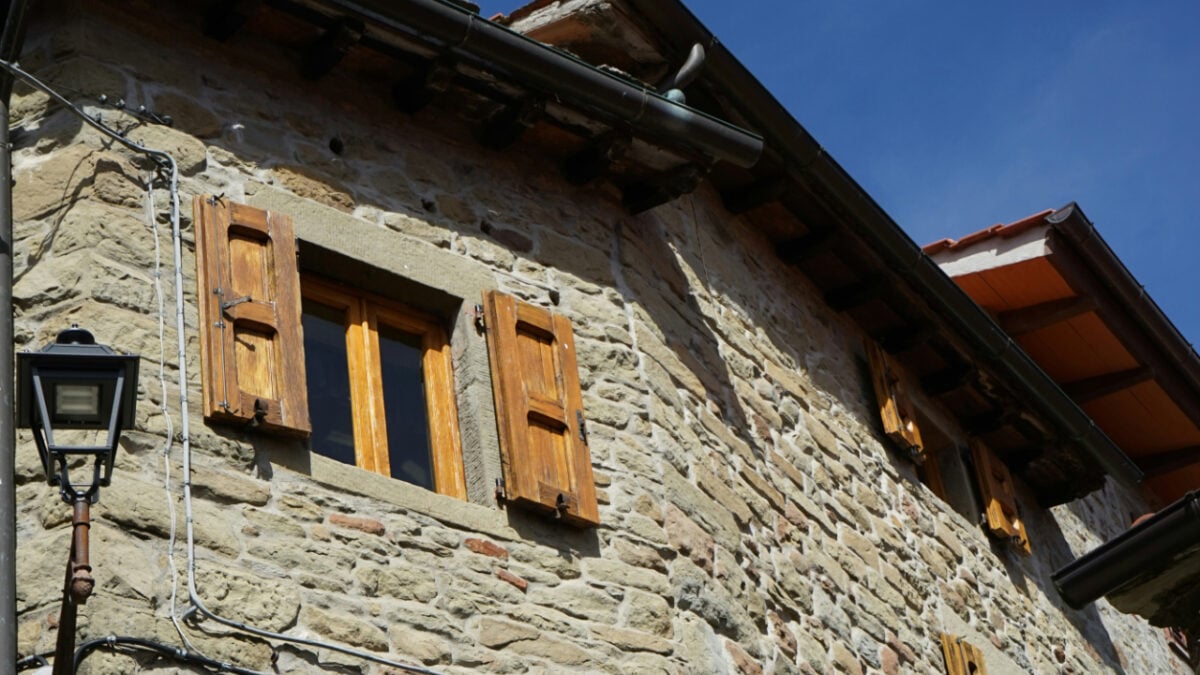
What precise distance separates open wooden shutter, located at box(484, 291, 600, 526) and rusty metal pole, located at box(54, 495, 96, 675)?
191 centimetres

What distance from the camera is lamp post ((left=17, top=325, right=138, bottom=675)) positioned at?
468cm

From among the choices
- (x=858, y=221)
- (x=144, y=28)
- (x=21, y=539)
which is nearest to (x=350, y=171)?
(x=144, y=28)

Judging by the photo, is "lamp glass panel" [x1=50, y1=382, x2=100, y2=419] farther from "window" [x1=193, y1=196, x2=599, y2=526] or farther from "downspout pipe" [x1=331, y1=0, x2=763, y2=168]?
"downspout pipe" [x1=331, y1=0, x2=763, y2=168]

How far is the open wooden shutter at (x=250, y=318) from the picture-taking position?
5.81m

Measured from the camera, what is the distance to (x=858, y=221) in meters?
9.41

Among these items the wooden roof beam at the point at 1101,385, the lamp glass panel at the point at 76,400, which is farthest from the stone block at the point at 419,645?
the wooden roof beam at the point at 1101,385

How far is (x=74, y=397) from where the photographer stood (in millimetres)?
4727

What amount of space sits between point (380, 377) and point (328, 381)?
21cm

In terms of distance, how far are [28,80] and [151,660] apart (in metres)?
2.12

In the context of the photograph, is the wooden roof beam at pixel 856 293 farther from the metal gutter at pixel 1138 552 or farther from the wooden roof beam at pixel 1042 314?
the metal gutter at pixel 1138 552

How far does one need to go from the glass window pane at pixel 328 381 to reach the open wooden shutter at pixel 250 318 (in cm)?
20

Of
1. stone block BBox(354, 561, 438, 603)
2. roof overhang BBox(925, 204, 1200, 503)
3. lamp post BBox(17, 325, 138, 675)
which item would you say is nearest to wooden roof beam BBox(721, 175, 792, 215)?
roof overhang BBox(925, 204, 1200, 503)

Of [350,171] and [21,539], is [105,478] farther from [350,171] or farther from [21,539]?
[350,171]

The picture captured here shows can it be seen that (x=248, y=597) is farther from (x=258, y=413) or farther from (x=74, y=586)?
(x=74, y=586)
